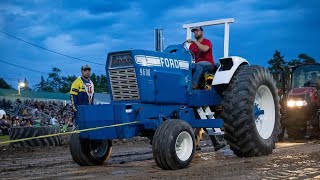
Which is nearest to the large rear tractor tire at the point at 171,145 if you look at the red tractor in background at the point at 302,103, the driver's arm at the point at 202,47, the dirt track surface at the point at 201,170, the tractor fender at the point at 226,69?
the dirt track surface at the point at 201,170

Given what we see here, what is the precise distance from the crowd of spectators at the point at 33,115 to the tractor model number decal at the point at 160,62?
13.5 meters

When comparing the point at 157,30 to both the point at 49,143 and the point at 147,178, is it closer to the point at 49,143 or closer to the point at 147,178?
the point at 49,143

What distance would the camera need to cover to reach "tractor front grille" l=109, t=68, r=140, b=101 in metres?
7.34

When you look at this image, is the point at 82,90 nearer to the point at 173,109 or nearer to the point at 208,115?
the point at 173,109

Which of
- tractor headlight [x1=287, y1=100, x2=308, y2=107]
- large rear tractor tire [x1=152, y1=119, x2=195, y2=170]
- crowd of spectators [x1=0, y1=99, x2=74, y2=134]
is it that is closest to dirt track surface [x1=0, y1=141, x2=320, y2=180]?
large rear tractor tire [x1=152, y1=119, x2=195, y2=170]

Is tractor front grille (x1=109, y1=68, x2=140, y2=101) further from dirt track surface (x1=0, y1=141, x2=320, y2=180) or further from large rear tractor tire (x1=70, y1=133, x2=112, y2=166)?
dirt track surface (x1=0, y1=141, x2=320, y2=180)

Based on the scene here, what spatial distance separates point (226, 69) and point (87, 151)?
9.20ft

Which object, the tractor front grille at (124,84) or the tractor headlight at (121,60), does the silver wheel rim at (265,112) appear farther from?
the tractor headlight at (121,60)

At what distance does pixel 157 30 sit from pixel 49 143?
465 centimetres

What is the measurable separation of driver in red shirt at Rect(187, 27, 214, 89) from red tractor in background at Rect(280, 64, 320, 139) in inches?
198

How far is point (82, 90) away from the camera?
9.20m

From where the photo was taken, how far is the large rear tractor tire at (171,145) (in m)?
6.51

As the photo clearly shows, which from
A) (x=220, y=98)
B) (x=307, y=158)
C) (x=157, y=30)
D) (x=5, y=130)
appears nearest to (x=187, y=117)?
(x=220, y=98)

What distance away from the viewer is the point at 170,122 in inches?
266
